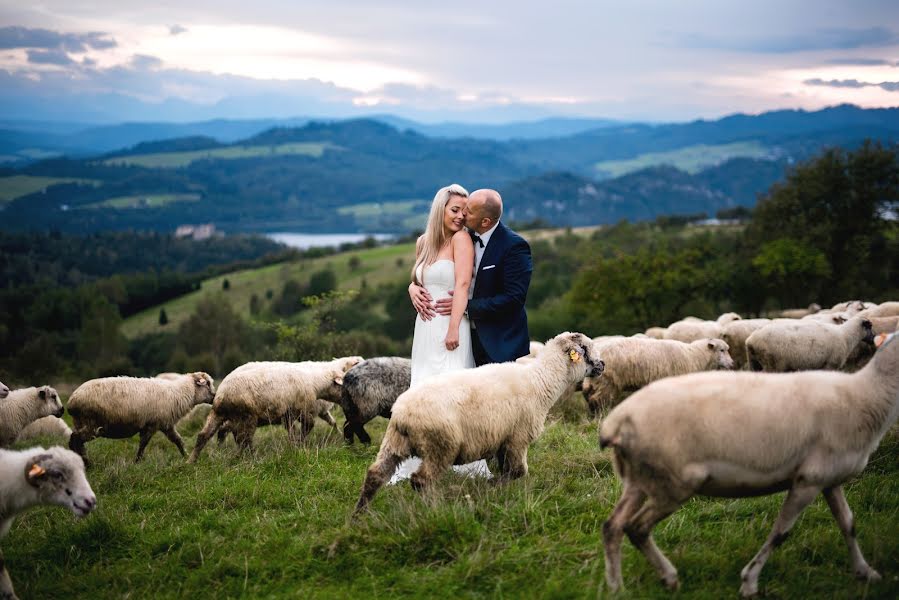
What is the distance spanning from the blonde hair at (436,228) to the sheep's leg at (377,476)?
7.66 feet

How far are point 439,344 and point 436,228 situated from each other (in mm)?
1376

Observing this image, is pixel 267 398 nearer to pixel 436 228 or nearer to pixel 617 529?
pixel 436 228

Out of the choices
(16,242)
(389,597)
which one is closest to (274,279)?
(16,242)

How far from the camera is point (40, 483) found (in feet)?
18.8

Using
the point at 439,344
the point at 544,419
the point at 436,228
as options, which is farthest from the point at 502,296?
the point at 544,419

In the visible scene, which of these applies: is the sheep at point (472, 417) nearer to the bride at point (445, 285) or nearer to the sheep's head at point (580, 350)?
the sheep's head at point (580, 350)

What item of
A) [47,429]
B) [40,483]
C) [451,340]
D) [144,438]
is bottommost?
[47,429]

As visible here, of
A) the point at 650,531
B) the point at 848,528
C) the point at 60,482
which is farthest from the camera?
the point at 60,482

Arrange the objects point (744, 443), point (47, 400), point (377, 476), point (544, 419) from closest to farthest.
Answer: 1. point (744, 443)
2. point (377, 476)
3. point (544, 419)
4. point (47, 400)

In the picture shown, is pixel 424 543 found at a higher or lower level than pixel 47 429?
higher

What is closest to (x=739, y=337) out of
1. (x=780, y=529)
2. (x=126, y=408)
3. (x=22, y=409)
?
(x=780, y=529)

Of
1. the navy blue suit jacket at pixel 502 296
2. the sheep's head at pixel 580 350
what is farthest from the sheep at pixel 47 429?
the sheep's head at pixel 580 350

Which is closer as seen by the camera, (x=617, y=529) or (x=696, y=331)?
(x=617, y=529)

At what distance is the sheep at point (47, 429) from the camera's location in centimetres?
1276
